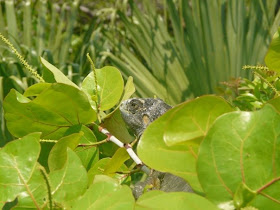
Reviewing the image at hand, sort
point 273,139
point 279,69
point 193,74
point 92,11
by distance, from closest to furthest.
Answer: point 273,139, point 279,69, point 193,74, point 92,11

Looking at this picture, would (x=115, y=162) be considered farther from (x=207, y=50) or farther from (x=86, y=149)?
(x=207, y=50)

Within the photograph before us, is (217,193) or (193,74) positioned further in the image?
(193,74)

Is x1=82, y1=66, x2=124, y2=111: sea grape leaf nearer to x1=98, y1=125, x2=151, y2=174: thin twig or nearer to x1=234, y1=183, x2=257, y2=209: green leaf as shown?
x1=98, y1=125, x2=151, y2=174: thin twig

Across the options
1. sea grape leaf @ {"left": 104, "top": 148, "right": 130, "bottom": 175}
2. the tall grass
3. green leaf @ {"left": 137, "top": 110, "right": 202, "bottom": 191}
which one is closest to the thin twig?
sea grape leaf @ {"left": 104, "top": 148, "right": 130, "bottom": 175}

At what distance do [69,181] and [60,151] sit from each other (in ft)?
0.22

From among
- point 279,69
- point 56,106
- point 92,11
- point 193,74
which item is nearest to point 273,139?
point 279,69

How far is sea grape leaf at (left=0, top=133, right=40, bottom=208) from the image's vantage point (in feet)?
1.50

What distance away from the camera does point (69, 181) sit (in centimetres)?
46

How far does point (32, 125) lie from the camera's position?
1.93 ft

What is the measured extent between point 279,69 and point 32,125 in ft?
0.94

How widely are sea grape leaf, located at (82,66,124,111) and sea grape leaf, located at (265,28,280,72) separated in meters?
0.20

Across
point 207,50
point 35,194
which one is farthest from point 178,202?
point 207,50

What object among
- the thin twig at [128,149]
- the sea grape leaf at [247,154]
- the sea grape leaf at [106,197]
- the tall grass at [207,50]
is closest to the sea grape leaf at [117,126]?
the thin twig at [128,149]

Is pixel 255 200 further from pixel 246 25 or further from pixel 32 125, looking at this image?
pixel 246 25
